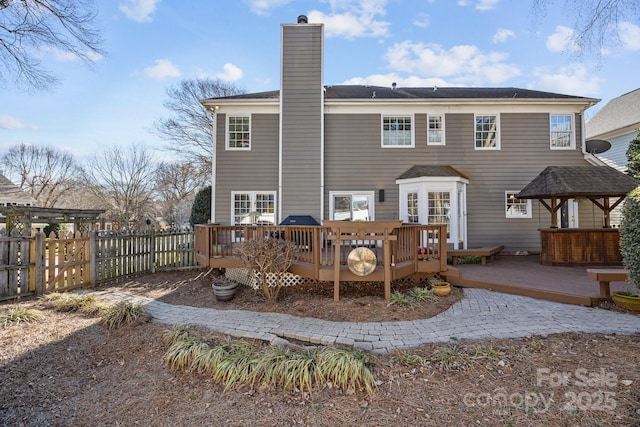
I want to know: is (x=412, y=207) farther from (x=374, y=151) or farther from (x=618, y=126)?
(x=618, y=126)

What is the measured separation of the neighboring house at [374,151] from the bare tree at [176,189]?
13.9 metres

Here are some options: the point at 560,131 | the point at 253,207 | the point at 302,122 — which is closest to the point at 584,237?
the point at 560,131

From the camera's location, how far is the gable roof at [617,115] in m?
14.9

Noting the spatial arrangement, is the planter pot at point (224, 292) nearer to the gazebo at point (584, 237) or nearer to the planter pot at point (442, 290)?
the planter pot at point (442, 290)

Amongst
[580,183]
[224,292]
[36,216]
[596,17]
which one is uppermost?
[596,17]

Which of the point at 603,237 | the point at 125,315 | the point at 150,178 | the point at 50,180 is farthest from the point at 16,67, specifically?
the point at 50,180

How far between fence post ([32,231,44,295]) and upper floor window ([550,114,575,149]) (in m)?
15.2

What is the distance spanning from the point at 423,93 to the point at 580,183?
20.7ft

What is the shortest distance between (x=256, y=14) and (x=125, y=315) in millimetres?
11345

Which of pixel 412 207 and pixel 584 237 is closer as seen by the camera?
pixel 584 237

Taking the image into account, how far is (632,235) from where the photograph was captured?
14.3 ft

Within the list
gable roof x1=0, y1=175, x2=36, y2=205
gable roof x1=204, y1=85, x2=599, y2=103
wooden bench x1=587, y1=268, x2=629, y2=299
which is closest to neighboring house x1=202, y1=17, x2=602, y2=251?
gable roof x1=204, y1=85, x2=599, y2=103

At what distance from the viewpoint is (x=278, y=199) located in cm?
1035

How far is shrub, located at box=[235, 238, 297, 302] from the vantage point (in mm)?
5316
